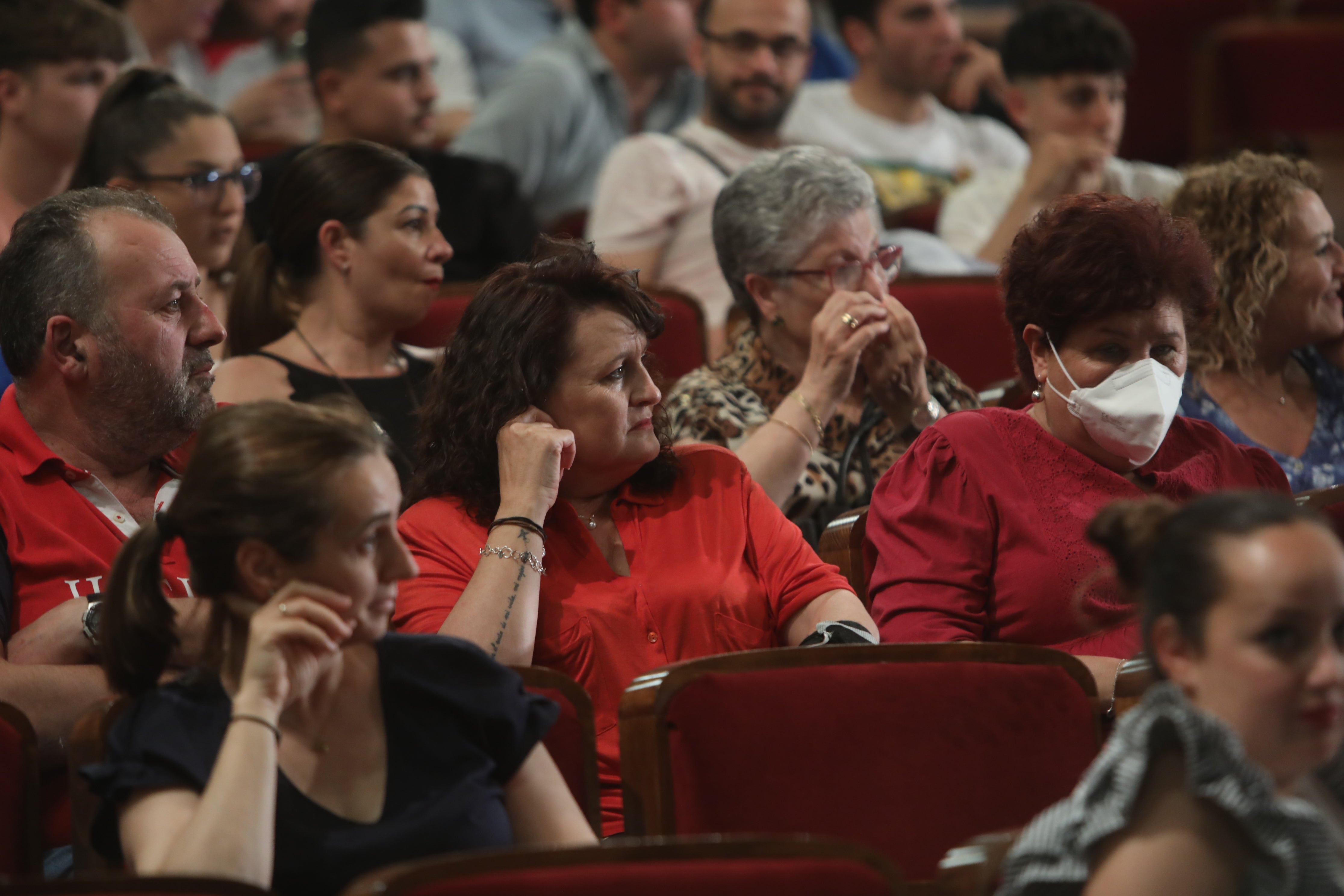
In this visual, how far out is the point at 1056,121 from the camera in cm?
418

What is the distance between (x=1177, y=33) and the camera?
5.45 metres

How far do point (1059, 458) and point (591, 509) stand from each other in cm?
65

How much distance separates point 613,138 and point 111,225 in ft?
8.89

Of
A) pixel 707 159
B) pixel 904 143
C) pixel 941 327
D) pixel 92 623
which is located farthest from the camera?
pixel 904 143

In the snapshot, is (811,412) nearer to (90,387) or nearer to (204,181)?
(90,387)

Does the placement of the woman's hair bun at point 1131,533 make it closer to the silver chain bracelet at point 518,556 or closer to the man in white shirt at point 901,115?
the silver chain bracelet at point 518,556

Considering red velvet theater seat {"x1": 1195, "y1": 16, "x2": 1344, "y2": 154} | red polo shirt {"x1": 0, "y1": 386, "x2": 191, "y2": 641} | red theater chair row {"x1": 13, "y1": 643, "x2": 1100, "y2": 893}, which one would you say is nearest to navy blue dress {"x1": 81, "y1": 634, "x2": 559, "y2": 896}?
red theater chair row {"x1": 13, "y1": 643, "x2": 1100, "y2": 893}

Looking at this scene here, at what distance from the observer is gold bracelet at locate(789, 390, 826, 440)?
102 inches

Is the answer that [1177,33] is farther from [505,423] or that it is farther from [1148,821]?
[1148,821]

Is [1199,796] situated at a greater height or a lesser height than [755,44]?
greater

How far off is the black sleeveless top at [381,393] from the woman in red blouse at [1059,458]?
1082 mm

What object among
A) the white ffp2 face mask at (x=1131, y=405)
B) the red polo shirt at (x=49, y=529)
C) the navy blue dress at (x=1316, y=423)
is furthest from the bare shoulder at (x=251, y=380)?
the navy blue dress at (x=1316, y=423)

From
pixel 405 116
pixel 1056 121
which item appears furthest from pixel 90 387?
pixel 1056 121

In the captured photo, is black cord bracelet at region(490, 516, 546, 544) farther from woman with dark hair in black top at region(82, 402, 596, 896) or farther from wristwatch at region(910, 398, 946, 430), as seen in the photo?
wristwatch at region(910, 398, 946, 430)
